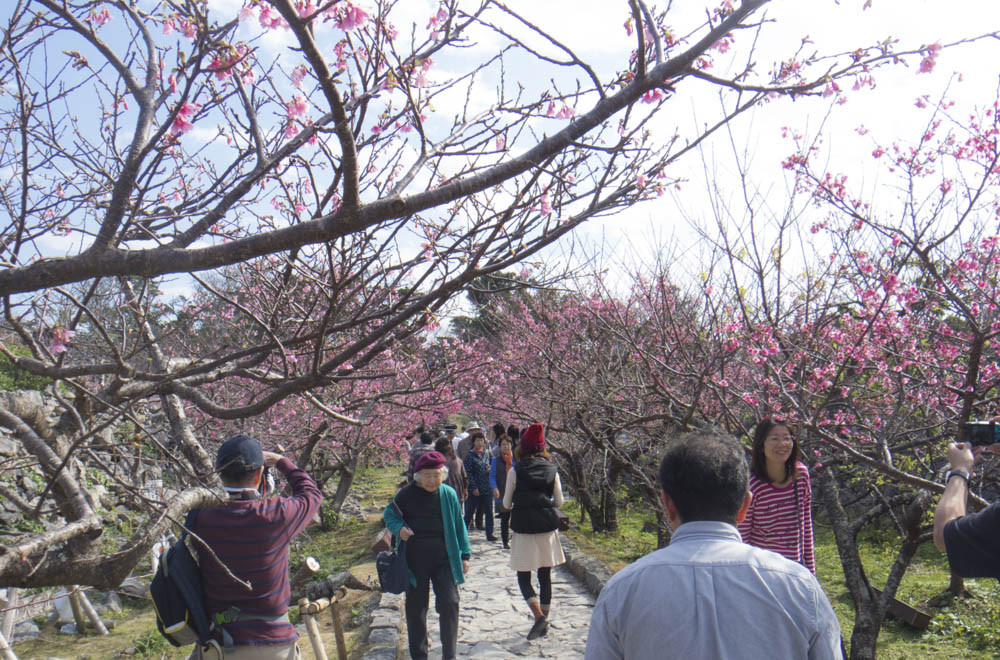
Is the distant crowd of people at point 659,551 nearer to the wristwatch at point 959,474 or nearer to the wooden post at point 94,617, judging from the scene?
the wristwatch at point 959,474

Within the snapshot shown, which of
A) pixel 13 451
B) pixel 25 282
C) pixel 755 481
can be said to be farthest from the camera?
pixel 13 451

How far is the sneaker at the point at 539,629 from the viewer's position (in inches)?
246

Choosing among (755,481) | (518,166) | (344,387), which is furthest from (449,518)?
(344,387)

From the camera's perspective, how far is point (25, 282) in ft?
7.09

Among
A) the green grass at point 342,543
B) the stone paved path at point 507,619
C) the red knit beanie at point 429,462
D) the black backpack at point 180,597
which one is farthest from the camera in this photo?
the green grass at point 342,543

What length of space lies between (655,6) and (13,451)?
37.6 ft

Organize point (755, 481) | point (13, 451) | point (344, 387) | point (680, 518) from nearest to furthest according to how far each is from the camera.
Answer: point (680, 518)
point (755, 481)
point (344, 387)
point (13, 451)

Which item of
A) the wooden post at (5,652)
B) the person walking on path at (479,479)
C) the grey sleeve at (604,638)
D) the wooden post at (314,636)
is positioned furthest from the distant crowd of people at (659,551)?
the person walking on path at (479,479)

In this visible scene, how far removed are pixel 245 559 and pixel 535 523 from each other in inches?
131

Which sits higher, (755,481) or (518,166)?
(518,166)

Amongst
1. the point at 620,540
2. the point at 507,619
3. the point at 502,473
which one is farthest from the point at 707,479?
the point at 620,540

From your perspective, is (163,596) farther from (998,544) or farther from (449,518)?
(998,544)

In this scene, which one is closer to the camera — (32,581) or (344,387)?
(32,581)

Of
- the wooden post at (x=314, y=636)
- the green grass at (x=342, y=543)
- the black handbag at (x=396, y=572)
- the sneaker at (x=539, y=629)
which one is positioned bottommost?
the green grass at (x=342, y=543)
